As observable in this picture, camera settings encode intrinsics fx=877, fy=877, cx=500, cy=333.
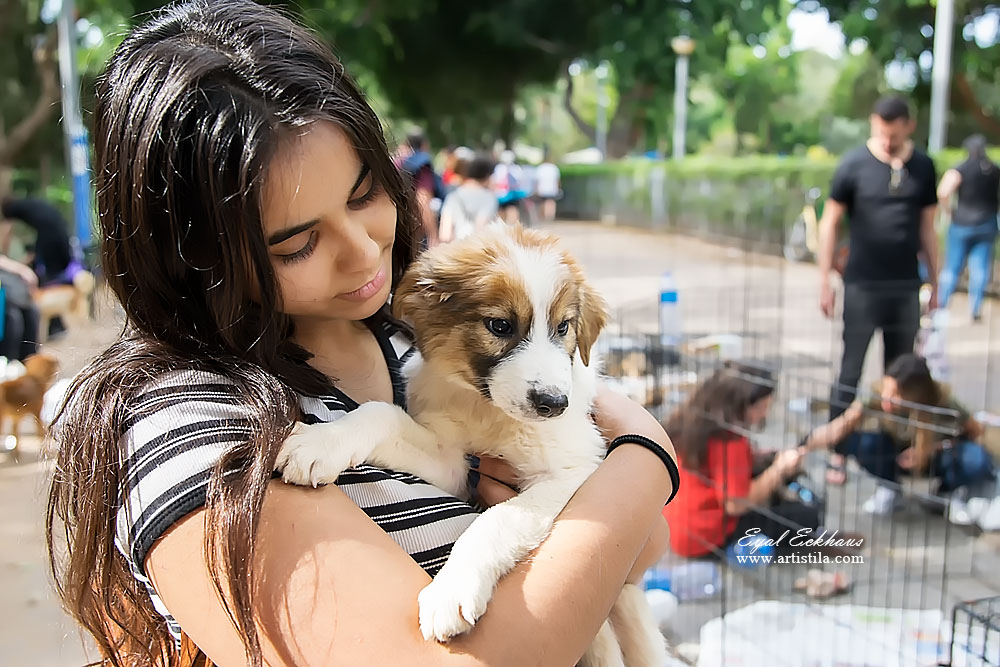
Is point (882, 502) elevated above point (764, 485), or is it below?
below

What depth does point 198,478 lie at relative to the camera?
44.9 inches

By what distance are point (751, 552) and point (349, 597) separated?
9.58ft

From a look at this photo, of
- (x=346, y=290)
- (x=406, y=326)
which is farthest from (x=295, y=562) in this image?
(x=406, y=326)

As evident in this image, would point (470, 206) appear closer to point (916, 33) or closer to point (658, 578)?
point (658, 578)

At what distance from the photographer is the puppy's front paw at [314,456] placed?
1.26m

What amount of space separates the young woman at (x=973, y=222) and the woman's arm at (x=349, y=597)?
30.4 feet

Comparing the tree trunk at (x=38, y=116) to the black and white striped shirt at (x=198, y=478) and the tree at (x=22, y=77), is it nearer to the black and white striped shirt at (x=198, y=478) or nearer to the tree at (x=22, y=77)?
the tree at (x=22, y=77)

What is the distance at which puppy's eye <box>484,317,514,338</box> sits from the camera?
1.84m

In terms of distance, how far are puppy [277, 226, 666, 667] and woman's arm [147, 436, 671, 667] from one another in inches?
14.4

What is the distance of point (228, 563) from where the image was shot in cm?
109

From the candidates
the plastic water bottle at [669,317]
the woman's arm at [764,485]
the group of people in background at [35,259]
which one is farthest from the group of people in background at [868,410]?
the group of people in background at [35,259]

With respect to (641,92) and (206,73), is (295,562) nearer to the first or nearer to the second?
(206,73)

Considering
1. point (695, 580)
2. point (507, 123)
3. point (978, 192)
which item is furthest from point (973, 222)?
point (507, 123)

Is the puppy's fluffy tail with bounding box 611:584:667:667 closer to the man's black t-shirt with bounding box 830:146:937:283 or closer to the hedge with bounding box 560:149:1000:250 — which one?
the man's black t-shirt with bounding box 830:146:937:283
